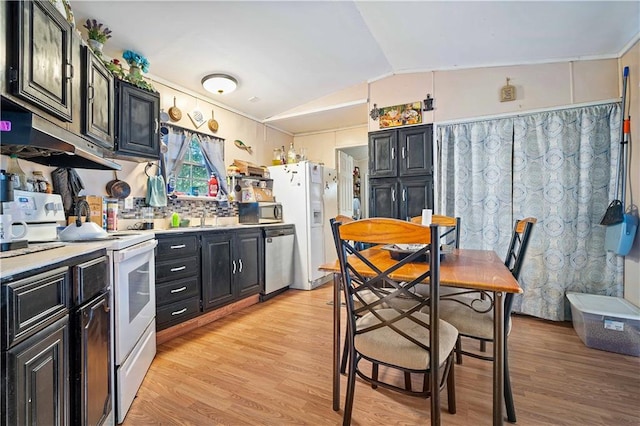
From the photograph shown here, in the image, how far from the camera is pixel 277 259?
3.69 metres

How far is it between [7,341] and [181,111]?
9.67ft

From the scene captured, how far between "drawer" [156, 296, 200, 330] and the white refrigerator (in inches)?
62.8

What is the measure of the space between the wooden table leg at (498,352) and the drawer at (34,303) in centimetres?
165

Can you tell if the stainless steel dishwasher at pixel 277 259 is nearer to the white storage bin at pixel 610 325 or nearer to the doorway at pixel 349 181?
the doorway at pixel 349 181

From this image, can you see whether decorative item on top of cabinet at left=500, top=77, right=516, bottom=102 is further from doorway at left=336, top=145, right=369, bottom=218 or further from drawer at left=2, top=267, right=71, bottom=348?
drawer at left=2, top=267, right=71, bottom=348

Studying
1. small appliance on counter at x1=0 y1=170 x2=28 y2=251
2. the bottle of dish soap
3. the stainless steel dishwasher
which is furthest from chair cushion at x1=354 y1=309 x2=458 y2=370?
the bottle of dish soap

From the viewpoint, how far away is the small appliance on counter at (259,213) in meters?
3.75

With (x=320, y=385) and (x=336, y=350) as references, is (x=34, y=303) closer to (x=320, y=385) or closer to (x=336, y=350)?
(x=336, y=350)

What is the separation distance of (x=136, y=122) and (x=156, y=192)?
2.39 ft

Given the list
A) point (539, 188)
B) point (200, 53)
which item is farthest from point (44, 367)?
point (539, 188)

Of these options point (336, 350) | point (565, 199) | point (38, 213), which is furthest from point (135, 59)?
point (565, 199)

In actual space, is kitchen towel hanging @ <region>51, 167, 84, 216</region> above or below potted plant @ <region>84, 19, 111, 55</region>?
below

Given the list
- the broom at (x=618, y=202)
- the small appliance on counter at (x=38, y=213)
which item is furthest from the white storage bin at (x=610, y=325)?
the small appliance on counter at (x=38, y=213)

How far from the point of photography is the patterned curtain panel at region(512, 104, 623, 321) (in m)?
2.61
